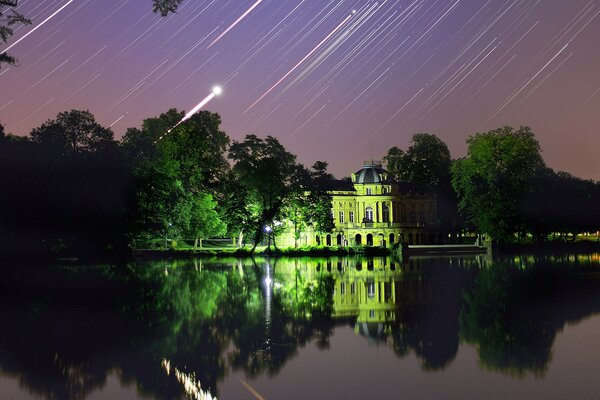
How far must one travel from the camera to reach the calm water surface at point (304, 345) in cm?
964

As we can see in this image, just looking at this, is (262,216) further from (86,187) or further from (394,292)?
(394,292)

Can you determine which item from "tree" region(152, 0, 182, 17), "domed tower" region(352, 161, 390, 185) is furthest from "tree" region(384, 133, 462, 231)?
"tree" region(152, 0, 182, 17)

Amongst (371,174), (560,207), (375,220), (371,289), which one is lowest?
(371,289)

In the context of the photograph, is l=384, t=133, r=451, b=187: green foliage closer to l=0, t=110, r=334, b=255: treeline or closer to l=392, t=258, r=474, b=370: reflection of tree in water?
l=0, t=110, r=334, b=255: treeline

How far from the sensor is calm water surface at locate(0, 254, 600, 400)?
31.6 feet

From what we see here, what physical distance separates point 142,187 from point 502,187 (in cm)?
3738

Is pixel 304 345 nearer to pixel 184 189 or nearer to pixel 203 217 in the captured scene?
pixel 203 217

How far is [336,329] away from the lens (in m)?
14.8

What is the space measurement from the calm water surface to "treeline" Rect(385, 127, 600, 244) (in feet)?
157

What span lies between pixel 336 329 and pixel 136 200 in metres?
34.0

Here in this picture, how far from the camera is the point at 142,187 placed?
1946 inches

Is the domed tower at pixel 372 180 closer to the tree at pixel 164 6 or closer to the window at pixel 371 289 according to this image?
the window at pixel 371 289

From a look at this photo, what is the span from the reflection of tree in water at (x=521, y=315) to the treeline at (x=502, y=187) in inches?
1668

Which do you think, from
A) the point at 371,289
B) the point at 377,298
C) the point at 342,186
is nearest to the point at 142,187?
the point at 371,289
